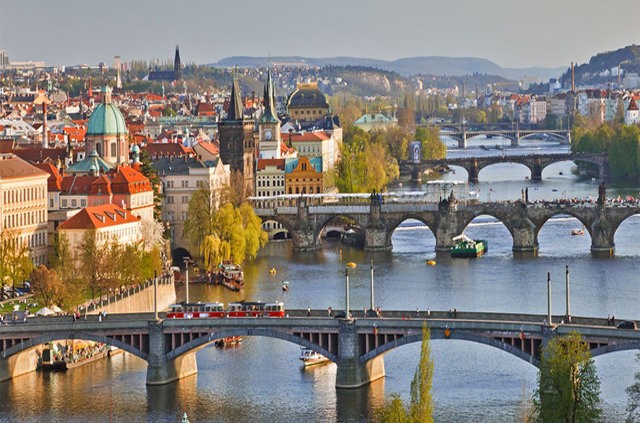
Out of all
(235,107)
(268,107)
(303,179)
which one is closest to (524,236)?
(235,107)

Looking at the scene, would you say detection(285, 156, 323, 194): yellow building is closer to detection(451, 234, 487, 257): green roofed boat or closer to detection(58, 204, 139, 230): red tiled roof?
detection(451, 234, 487, 257): green roofed boat

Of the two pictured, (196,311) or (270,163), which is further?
(270,163)

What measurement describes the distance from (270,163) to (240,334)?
49.3 metres

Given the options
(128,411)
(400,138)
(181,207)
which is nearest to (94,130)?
(181,207)

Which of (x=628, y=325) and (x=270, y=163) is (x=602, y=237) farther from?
(x=628, y=325)

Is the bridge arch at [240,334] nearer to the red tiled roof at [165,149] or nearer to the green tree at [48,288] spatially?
the green tree at [48,288]

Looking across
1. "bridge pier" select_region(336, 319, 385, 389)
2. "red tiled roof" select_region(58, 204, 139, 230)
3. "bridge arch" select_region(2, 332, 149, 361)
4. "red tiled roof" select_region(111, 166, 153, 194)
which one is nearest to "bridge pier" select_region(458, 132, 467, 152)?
"red tiled roof" select_region(111, 166, 153, 194)

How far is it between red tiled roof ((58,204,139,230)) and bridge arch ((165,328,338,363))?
1907 centimetres

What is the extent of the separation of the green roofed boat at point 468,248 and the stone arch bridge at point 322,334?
30543 mm

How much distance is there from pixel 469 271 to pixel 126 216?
45.0 feet

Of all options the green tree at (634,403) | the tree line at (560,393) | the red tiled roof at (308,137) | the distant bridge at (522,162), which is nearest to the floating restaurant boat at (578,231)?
the red tiled roof at (308,137)

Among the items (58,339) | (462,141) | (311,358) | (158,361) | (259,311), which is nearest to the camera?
(158,361)

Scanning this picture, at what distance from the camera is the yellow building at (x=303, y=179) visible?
10188 cm

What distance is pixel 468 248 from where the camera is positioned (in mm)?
85000
